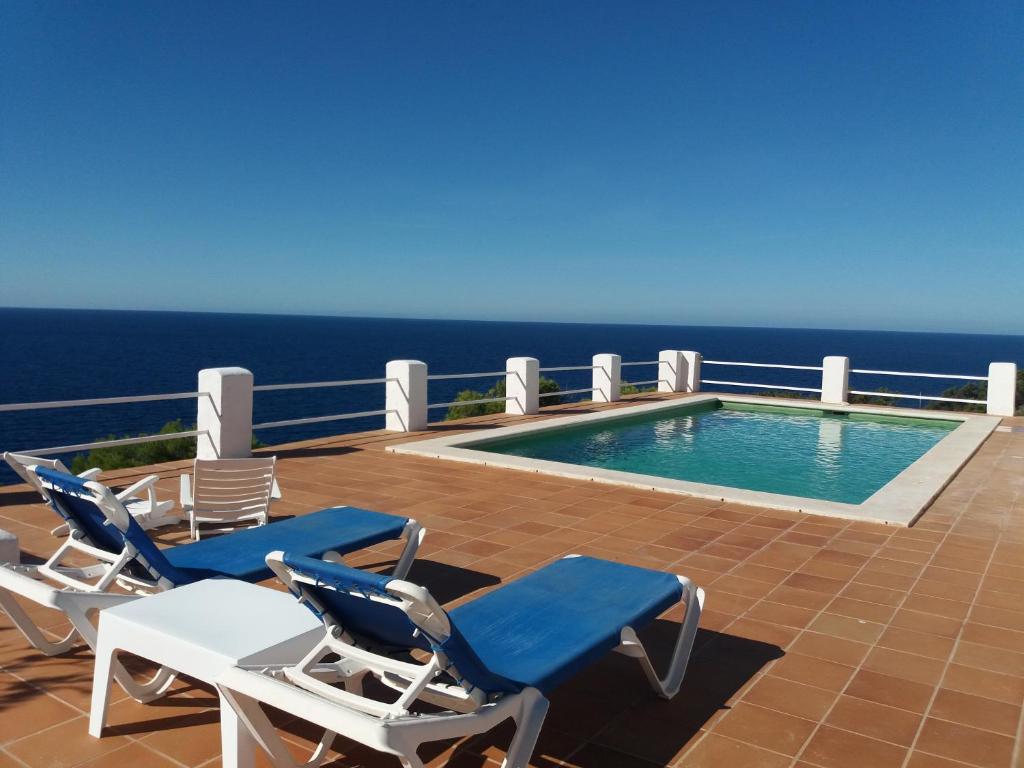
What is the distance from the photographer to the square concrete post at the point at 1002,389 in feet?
48.3

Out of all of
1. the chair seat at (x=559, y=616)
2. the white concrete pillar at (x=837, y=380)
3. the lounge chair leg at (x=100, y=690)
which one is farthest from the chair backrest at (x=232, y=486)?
the white concrete pillar at (x=837, y=380)

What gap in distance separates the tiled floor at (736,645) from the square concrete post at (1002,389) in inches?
330

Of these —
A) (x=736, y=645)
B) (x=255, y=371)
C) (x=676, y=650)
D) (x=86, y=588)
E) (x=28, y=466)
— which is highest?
(x=28, y=466)

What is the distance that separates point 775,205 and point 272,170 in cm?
3247

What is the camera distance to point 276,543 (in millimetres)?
4277

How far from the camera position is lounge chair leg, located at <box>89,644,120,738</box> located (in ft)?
9.75

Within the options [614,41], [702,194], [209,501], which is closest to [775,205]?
[702,194]

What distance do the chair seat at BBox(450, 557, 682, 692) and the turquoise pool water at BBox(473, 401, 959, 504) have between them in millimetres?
5552

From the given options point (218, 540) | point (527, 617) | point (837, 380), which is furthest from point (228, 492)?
point (837, 380)

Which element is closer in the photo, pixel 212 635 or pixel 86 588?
pixel 212 635

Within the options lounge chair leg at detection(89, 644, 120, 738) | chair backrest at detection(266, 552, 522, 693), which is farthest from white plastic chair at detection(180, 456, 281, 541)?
chair backrest at detection(266, 552, 522, 693)

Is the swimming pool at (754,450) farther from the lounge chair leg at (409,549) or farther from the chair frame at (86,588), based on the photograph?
the chair frame at (86,588)

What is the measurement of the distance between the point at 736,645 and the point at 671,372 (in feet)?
45.7

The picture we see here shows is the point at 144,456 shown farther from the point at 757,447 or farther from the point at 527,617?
the point at 527,617
